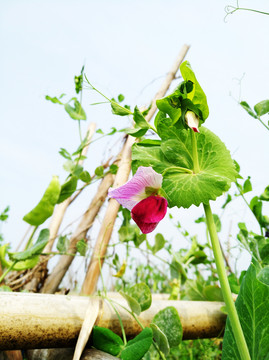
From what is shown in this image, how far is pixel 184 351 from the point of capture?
0.98 metres

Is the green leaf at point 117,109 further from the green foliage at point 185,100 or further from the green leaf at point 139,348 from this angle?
the green leaf at point 139,348

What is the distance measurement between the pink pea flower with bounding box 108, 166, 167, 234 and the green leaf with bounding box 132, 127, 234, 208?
0.03 feet

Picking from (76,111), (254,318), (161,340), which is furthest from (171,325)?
(76,111)

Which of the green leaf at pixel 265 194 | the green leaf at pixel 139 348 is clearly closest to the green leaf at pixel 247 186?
the green leaf at pixel 265 194

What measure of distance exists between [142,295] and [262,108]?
0.37 meters

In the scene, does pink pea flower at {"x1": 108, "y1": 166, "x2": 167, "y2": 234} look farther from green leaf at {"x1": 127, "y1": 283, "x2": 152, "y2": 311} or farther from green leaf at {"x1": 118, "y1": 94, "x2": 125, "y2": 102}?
green leaf at {"x1": 118, "y1": 94, "x2": 125, "y2": 102}

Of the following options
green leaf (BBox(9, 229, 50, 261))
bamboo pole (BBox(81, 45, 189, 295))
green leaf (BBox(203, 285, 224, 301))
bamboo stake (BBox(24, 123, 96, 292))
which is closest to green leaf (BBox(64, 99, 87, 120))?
bamboo stake (BBox(24, 123, 96, 292))

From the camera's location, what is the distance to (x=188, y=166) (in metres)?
0.33

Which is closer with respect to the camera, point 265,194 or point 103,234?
point 265,194

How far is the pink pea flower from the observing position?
0.29 m

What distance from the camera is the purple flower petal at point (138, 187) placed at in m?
0.29

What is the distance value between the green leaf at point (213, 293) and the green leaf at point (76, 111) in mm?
522

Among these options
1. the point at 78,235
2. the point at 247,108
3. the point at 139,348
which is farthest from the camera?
the point at 78,235

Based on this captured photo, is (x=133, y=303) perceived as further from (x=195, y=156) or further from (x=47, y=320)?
(x=195, y=156)
